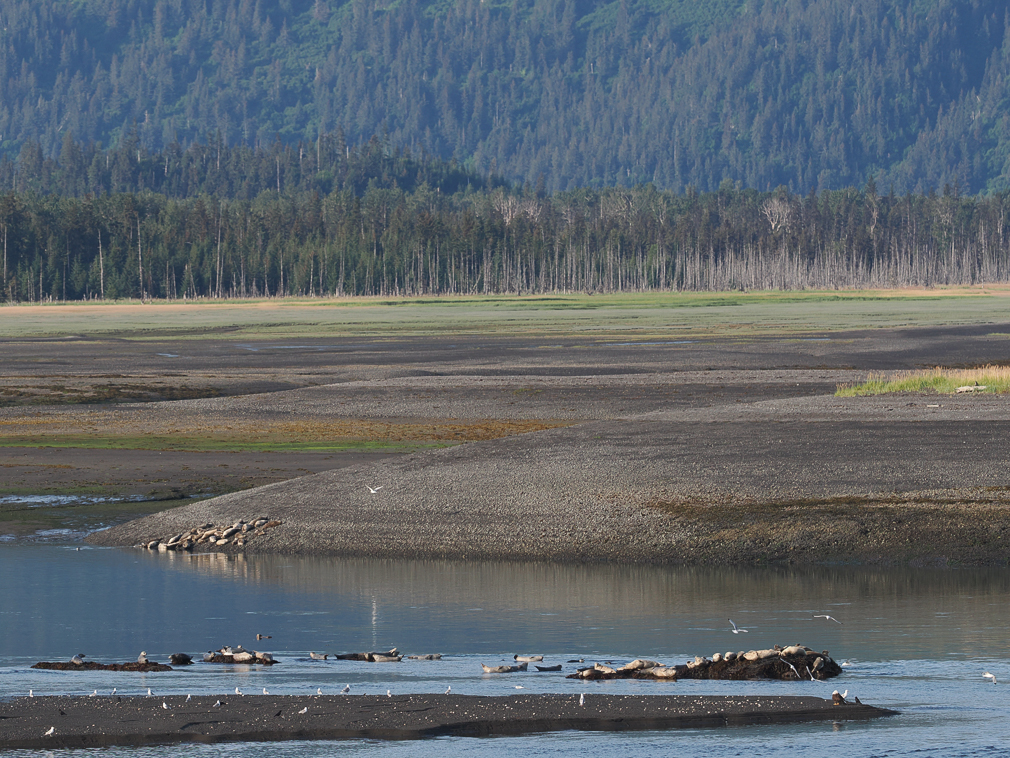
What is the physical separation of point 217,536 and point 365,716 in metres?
14.1

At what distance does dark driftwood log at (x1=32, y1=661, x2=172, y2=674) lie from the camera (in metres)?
17.2

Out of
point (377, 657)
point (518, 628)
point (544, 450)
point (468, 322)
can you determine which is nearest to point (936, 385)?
point (544, 450)

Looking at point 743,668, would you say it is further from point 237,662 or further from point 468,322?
point 468,322

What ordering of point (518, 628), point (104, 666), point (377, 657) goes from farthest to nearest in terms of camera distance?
point (518, 628), point (377, 657), point (104, 666)

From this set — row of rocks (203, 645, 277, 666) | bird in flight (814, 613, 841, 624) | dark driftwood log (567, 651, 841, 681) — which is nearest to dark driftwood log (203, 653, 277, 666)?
row of rocks (203, 645, 277, 666)

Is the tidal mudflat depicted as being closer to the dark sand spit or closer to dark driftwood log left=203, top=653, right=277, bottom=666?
the dark sand spit

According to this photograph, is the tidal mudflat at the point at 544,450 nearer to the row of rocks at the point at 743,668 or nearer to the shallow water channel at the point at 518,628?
the shallow water channel at the point at 518,628

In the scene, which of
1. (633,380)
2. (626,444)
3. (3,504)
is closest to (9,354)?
(633,380)

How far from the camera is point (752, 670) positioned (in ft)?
54.2

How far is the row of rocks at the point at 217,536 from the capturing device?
27.7 metres

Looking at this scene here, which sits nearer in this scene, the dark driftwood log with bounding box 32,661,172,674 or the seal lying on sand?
the seal lying on sand

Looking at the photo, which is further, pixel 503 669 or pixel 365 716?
pixel 503 669

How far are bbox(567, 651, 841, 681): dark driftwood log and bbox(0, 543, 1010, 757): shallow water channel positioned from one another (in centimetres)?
28

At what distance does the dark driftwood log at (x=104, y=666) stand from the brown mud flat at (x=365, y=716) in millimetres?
1898
